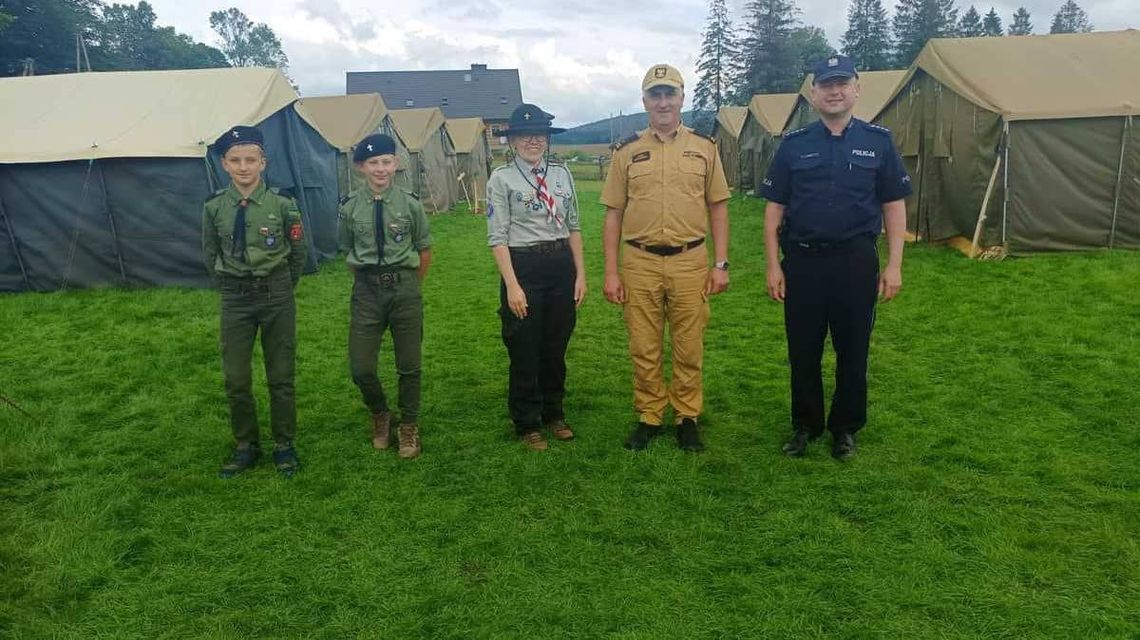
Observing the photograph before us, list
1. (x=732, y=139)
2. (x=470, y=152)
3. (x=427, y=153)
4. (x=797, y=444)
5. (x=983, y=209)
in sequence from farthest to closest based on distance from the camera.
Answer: (x=732, y=139), (x=470, y=152), (x=427, y=153), (x=983, y=209), (x=797, y=444)

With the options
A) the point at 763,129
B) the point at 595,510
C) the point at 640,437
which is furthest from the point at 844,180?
the point at 763,129

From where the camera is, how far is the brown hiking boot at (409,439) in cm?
432

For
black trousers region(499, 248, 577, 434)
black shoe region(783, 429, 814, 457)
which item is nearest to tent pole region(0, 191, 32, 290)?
black trousers region(499, 248, 577, 434)

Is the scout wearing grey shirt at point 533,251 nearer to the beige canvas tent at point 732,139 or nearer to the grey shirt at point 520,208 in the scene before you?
the grey shirt at point 520,208

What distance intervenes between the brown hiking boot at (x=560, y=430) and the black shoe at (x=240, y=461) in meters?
1.76

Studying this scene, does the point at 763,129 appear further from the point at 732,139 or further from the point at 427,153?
the point at 427,153

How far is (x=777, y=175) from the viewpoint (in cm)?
388

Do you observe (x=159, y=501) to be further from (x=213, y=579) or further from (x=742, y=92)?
(x=742, y=92)

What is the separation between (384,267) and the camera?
411 centimetres

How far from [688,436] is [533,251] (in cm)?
141

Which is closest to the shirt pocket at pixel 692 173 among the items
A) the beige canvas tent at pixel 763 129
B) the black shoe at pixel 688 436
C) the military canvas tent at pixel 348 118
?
the black shoe at pixel 688 436

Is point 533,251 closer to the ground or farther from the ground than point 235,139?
closer to the ground

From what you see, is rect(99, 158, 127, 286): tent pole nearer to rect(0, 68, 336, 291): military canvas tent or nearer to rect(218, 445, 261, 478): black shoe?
rect(0, 68, 336, 291): military canvas tent

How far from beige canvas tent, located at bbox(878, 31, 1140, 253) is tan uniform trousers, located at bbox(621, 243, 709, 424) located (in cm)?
755
